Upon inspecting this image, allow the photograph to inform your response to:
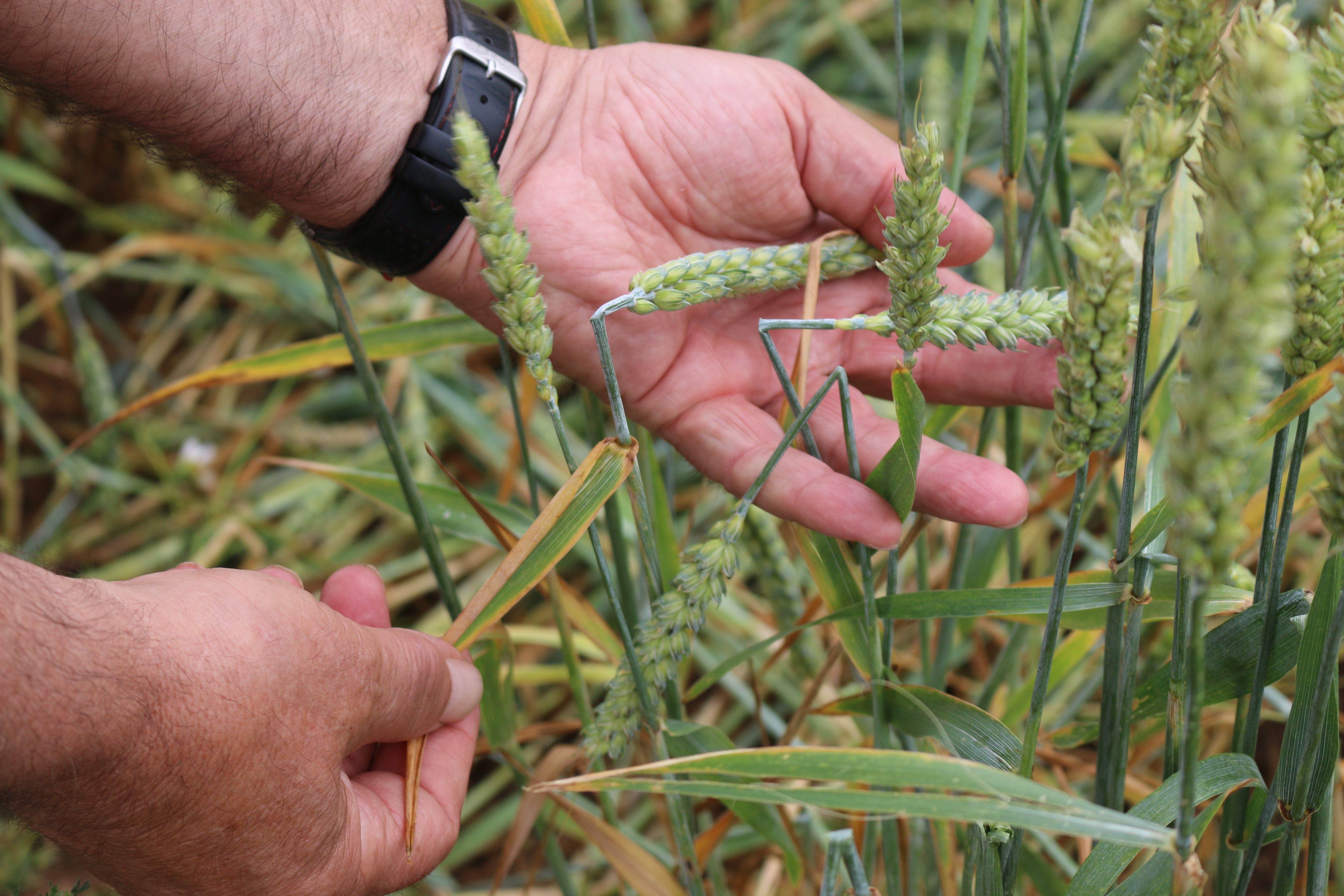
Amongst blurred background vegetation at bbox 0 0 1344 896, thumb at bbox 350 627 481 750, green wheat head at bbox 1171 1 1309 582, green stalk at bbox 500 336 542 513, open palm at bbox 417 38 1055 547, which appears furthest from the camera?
blurred background vegetation at bbox 0 0 1344 896

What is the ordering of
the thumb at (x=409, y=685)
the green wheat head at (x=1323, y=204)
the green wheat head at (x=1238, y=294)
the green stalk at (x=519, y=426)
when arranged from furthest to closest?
the green stalk at (x=519, y=426), the thumb at (x=409, y=685), the green wheat head at (x=1323, y=204), the green wheat head at (x=1238, y=294)

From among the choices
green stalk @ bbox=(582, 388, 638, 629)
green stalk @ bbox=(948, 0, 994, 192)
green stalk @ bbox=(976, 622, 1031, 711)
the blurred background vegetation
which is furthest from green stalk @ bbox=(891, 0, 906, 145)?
green stalk @ bbox=(976, 622, 1031, 711)

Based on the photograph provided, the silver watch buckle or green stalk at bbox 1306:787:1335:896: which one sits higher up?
the silver watch buckle

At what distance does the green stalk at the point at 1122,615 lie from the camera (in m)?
0.51

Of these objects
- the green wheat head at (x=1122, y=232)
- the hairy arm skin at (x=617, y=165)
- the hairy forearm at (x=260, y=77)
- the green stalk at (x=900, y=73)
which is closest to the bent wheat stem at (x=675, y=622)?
the hairy arm skin at (x=617, y=165)

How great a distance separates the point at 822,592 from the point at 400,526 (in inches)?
43.7

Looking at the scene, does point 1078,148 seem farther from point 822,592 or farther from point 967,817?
point 967,817

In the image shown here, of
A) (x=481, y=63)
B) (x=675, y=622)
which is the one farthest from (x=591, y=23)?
(x=675, y=622)

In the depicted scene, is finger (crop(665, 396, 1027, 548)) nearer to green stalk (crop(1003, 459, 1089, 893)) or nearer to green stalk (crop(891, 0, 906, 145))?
green stalk (crop(1003, 459, 1089, 893))

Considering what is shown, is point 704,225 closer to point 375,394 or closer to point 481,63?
point 481,63

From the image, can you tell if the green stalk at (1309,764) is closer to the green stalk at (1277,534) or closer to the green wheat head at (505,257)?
the green stalk at (1277,534)

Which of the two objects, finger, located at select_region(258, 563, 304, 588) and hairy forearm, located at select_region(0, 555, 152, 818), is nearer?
hairy forearm, located at select_region(0, 555, 152, 818)

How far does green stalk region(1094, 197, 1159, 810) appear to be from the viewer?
509 mm

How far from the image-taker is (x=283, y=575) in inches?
28.7
